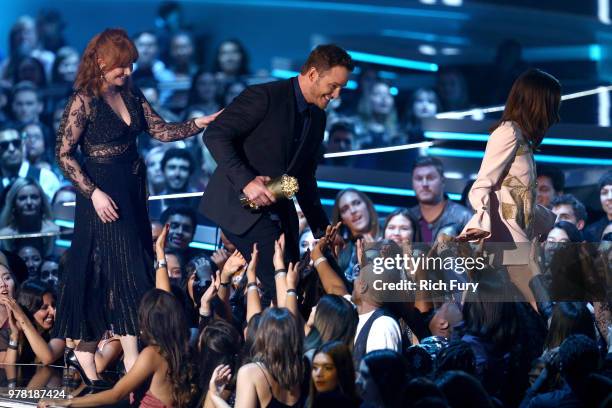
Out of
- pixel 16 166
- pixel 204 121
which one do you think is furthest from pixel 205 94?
pixel 204 121

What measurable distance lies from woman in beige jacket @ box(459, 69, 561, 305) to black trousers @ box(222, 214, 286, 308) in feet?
2.50

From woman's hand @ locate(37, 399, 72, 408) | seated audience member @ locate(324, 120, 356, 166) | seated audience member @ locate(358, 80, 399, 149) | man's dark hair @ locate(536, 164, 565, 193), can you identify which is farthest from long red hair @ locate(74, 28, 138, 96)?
seated audience member @ locate(358, 80, 399, 149)

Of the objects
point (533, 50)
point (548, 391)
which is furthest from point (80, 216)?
point (533, 50)

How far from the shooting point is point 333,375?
A: 4680 mm

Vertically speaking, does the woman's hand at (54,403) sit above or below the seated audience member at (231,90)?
below

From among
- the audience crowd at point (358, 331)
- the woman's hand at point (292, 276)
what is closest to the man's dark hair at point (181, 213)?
the audience crowd at point (358, 331)

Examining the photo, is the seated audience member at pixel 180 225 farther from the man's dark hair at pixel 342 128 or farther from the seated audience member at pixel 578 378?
the seated audience member at pixel 578 378

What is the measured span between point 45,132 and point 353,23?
4.33 metres

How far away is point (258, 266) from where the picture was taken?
207 inches

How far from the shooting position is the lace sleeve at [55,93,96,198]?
219 inches

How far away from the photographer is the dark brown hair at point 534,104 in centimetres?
491

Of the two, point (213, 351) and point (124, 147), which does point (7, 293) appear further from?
point (213, 351)

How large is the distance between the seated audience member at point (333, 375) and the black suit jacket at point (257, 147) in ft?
2.27

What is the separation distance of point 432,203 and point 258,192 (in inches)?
103
